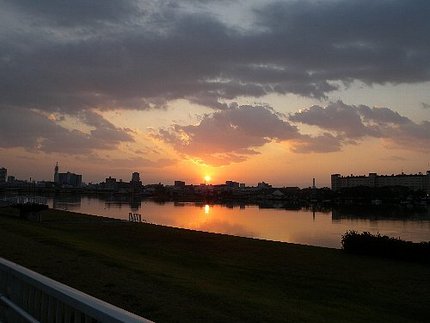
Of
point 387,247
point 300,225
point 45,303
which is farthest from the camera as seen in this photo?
point 300,225

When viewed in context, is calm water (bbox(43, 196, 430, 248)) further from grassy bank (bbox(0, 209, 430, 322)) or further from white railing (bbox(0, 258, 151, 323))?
white railing (bbox(0, 258, 151, 323))

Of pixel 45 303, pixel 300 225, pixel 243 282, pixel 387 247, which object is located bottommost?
pixel 243 282

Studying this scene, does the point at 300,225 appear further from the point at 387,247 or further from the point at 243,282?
the point at 243,282

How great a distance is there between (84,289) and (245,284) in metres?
6.69

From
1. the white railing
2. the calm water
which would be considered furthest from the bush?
the white railing

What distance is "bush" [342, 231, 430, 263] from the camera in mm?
24578

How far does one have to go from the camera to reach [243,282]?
16141 mm

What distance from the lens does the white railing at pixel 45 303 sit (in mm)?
3404

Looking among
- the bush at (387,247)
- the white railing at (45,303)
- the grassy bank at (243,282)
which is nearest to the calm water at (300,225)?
the bush at (387,247)

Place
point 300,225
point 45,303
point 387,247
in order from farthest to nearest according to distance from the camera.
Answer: point 300,225
point 387,247
point 45,303

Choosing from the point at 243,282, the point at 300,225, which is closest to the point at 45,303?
the point at 243,282

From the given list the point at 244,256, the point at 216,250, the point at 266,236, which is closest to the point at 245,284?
the point at 244,256

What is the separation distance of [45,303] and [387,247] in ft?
78.6

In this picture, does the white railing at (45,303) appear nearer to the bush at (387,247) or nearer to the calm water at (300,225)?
the bush at (387,247)
